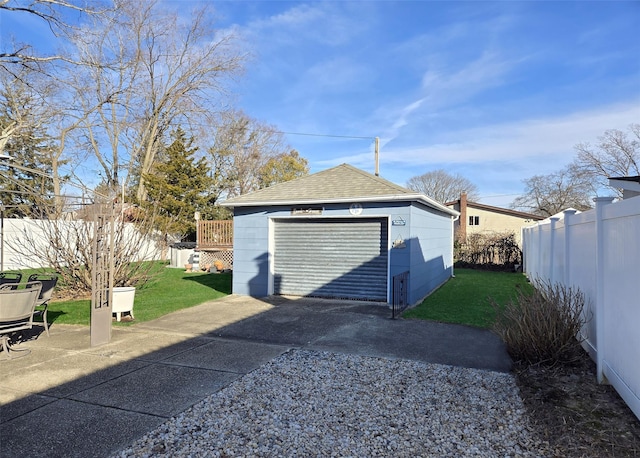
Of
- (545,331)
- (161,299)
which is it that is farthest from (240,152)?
(545,331)

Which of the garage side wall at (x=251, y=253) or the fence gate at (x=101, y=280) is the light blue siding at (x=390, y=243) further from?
the fence gate at (x=101, y=280)

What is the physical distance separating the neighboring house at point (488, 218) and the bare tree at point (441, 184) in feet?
38.2

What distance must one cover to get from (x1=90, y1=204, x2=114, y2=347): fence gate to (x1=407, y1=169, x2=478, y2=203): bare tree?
38470 millimetres

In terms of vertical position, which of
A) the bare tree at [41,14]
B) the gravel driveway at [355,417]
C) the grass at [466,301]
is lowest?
the gravel driveway at [355,417]

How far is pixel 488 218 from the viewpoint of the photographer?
29.9 meters

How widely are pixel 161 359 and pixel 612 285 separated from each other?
17.5ft

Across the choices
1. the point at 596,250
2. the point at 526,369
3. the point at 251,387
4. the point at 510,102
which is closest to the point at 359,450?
the point at 251,387

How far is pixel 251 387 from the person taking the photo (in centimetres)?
414

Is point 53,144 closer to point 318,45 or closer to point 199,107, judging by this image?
point 199,107

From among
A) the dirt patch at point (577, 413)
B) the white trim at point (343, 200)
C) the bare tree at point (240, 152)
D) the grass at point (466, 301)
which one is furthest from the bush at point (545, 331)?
the bare tree at point (240, 152)

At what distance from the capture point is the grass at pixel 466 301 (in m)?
7.64

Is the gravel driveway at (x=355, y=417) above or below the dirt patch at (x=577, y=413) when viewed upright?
below

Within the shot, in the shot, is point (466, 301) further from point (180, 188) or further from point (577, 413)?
point (180, 188)

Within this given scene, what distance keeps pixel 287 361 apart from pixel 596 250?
Result: 3.96 metres
